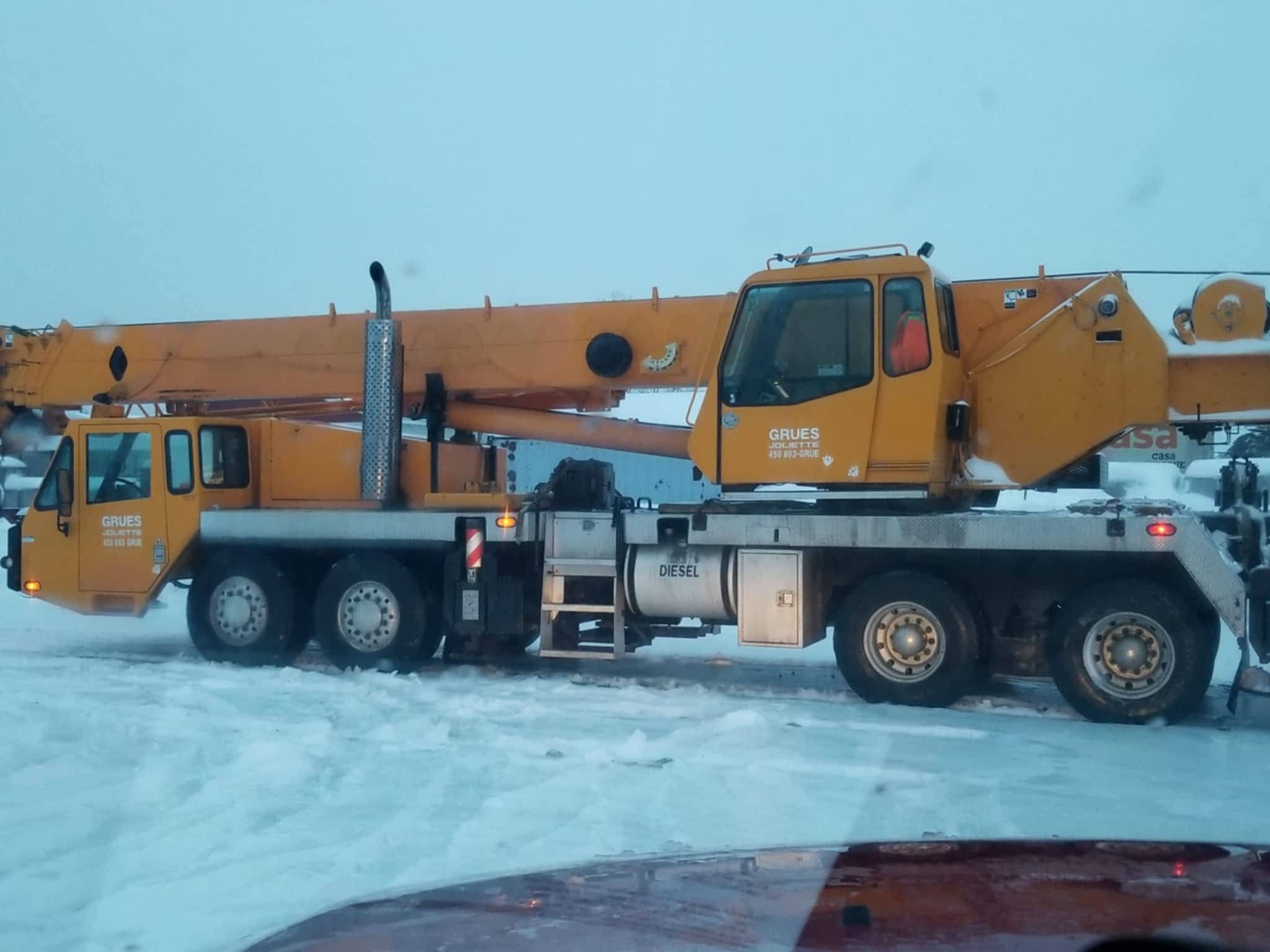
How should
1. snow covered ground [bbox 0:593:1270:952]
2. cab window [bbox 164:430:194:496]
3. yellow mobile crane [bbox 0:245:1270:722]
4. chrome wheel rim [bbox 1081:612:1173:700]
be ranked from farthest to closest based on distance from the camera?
cab window [bbox 164:430:194:496], yellow mobile crane [bbox 0:245:1270:722], chrome wheel rim [bbox 1081:612:1173:700], snow covered ground [bbox 0:593:1270:952]

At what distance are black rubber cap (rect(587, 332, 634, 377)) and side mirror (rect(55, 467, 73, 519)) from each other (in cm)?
538

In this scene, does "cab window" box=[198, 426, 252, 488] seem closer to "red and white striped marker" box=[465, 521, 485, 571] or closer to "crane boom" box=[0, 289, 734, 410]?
"crane boom" box=[0, 289, 734, 410]

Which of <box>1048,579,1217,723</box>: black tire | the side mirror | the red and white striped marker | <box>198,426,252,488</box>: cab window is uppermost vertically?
<box>198,426,252,488</box>: cab window

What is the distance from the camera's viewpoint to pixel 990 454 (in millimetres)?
10117

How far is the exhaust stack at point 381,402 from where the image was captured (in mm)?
11797

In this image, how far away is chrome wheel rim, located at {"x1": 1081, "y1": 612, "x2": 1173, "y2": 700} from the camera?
30.2 ft

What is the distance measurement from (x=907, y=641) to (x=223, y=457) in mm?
6875

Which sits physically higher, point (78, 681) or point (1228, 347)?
point (1228, 347)

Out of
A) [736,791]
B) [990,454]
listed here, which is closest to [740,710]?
[736,791]

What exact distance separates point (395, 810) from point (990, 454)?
5.60m

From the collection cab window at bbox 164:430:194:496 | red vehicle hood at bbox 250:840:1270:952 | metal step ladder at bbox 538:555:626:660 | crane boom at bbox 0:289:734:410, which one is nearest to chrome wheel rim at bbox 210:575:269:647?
cab window at bbox 164:430:194:496

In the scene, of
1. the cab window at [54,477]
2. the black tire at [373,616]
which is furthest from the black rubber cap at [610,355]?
the cab window at [54,477]

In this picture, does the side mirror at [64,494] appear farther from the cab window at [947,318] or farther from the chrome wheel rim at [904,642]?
the cab window at [947,318]

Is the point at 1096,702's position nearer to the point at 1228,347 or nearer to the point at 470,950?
the point at 1228,347
